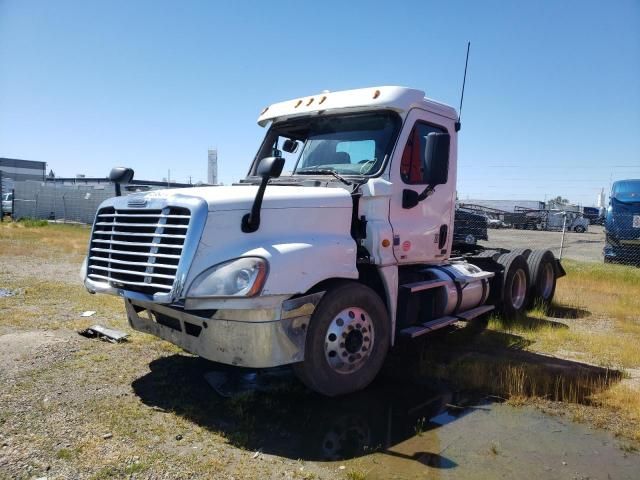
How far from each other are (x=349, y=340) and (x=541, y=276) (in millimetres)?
5158

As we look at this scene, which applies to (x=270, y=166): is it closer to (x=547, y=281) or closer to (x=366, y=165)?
(x=366, y=165)

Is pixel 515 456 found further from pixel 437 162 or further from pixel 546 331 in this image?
pixel 546 331

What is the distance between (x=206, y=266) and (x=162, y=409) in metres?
1.30


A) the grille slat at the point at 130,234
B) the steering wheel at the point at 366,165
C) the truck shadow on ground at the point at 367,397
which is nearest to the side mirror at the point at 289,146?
the steering wheel at the point at 366,165

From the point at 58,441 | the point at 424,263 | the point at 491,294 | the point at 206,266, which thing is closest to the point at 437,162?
the point at 424,263

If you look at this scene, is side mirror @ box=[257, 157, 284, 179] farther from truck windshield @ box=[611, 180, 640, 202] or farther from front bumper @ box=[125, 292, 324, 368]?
truck windshield @ box=[611, 180, 640, 202]

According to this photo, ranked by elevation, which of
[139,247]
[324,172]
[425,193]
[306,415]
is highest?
[324,172]

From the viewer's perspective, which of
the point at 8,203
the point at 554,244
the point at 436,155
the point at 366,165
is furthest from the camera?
the point at 8,203

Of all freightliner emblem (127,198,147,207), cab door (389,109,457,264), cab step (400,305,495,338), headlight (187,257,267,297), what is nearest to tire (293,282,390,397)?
cab step (400,305,495,338)

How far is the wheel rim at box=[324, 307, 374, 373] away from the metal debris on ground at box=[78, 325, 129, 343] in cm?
287

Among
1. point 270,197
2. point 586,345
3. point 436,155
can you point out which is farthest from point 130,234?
point 586,345

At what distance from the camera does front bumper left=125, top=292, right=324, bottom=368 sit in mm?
3777

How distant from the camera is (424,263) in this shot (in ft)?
19.2

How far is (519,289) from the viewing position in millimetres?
7934
